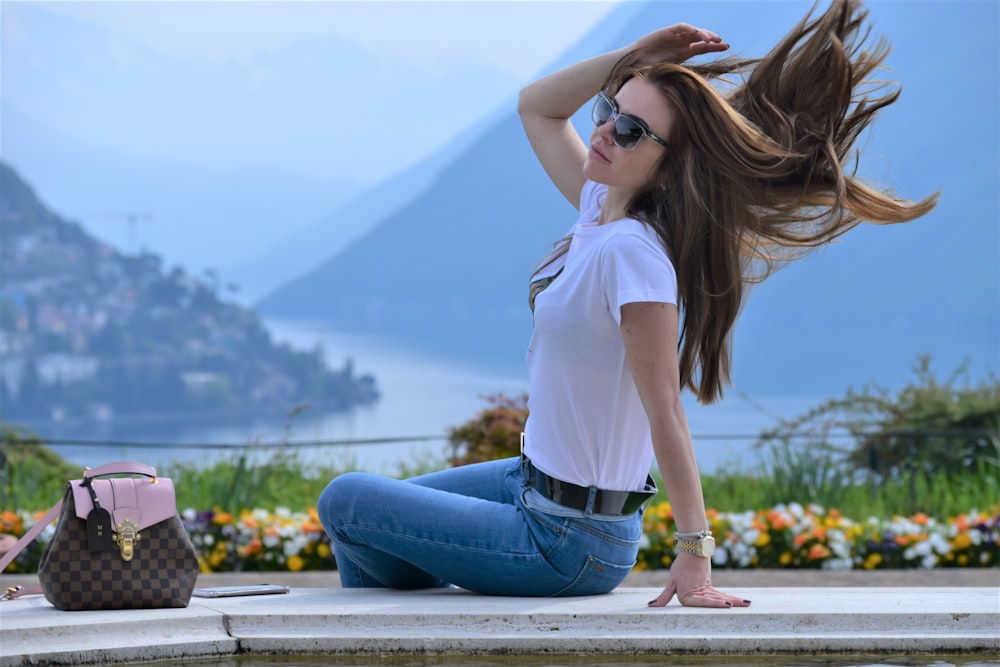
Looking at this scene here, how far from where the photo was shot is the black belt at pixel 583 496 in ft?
7.59

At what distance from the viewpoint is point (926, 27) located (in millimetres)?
98750

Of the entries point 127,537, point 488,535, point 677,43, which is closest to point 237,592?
point 127,537

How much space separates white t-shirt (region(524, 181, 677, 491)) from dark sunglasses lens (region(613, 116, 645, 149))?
0.51 ft

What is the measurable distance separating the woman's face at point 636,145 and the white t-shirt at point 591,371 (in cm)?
11

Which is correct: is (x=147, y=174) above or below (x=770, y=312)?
above

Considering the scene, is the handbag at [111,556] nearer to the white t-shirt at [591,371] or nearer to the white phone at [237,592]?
the white phone at [237,592]

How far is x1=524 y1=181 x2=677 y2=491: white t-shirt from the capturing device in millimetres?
2215

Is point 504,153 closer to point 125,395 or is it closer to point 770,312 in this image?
point 770,312

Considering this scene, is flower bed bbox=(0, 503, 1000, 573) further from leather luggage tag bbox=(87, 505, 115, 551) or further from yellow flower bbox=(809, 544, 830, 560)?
leather luggage tag bbox=(87, 505, 115, 551)

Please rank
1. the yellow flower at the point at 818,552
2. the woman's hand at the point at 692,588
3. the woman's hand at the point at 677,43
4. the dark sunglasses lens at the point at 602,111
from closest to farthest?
the woman's hand at the point at 692,588, the dark sunglasses lens at the point at 602,111, the woman's hand at the point at 677,43, the yellow flower at the point at 818,552

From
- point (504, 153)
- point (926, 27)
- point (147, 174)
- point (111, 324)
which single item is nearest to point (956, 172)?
point (926, 27)

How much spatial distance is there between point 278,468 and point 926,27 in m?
102

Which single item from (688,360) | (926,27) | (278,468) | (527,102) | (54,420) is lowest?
(54,420)

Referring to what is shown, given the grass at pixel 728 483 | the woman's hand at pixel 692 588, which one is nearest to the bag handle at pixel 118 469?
the woman's hand at pixel 692 588
